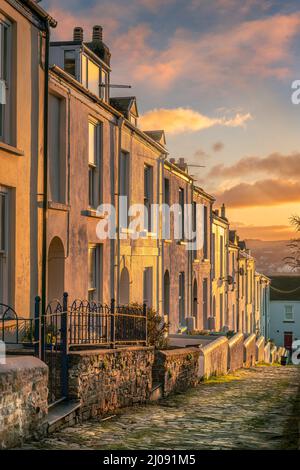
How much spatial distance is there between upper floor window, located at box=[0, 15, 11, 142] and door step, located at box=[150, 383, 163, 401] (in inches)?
251

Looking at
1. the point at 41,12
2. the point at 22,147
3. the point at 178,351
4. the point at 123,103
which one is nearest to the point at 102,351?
the point at 22,147

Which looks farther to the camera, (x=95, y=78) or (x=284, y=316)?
(x=284, y=316)

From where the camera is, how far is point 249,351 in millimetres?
32875

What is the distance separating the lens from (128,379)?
1344 cm

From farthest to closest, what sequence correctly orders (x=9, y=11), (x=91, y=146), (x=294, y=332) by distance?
(x=294, y=332) < (x=91, y=146) < (x=9, y=11)

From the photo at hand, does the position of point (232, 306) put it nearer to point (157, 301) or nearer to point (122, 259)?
point (157, 301)

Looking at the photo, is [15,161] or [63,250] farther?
[63,250]

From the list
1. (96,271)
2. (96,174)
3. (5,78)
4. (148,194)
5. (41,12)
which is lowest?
Answer: (96,271)

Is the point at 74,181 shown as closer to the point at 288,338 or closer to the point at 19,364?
the point at 19,364

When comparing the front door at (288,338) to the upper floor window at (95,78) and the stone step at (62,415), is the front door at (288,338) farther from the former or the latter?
the stone step at (62,415)

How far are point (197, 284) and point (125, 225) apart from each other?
13552mm

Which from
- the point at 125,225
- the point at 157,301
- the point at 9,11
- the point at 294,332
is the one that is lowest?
the point at 294,332

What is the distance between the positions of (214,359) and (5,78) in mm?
12462

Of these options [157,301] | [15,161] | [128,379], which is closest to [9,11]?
[15,161]
